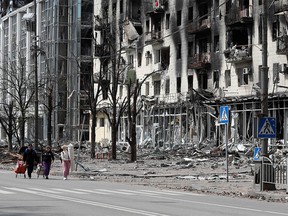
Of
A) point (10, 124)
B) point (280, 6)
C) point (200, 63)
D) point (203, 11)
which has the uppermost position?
point (203, 11)

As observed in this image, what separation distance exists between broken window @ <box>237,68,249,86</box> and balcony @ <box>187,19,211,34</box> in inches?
218

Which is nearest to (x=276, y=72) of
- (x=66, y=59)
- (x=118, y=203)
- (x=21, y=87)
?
(x=21, y=87)

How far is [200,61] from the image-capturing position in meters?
61.4

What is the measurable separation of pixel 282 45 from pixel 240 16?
6079mm

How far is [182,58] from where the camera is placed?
65.8 meters

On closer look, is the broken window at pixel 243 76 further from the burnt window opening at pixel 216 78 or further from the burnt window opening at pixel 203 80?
the burnt window opening at pixel 203 80

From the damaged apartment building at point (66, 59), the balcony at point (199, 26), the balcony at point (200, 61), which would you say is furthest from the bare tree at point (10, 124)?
the damaged apartment building at point (66, 59)

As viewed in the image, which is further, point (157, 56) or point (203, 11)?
point (157, 56)

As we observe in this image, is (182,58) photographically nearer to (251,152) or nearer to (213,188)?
(251,152)

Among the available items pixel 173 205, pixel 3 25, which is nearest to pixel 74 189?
pixel 173 205

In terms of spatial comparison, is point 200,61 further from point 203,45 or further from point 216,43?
point 203,45

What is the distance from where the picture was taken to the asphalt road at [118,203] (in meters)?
17.0

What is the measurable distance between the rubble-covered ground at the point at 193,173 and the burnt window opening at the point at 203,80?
685cm

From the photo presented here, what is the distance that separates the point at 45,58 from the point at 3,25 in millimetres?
30883
